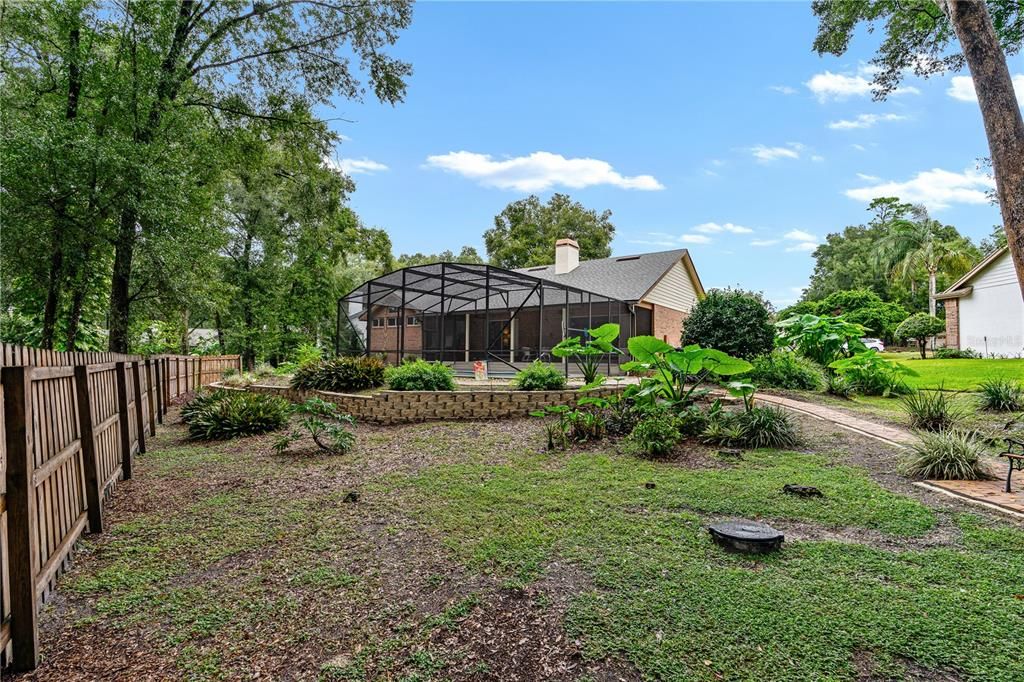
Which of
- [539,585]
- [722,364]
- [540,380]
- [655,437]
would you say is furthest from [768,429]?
[539,585]

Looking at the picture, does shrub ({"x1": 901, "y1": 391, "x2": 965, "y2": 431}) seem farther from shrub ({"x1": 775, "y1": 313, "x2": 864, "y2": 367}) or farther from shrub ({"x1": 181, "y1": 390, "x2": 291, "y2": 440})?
shrub ({"x1": 181, "y1": 390, "x2": 291, "y2": 440})

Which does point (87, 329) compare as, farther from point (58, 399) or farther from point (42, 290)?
point (58, 399)

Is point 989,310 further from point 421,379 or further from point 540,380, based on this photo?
point 421,379

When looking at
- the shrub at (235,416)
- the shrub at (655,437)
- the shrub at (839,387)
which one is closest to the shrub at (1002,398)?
the shrub at (839,387)

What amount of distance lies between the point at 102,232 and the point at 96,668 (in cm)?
862

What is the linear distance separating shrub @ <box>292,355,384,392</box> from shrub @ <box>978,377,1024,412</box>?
10244mm

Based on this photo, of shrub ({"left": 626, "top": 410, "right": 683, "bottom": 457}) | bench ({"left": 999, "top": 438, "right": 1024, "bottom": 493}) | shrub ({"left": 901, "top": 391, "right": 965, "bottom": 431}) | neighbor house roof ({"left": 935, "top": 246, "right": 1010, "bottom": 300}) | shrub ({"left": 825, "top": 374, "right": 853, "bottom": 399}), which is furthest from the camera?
neighbor house roof ({"left": 935, "top": 246, "right": 1010, "bottom": 300})

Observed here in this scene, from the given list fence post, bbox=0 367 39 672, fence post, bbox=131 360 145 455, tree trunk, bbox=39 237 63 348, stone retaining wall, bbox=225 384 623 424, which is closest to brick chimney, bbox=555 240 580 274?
stone retaining wall, bbox=225 384 623 424

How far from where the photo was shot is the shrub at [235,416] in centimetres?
675

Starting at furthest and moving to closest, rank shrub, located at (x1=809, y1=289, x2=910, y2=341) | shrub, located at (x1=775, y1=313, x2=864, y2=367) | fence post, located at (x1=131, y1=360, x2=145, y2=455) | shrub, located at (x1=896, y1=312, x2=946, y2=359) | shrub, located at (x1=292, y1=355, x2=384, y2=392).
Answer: shrub, located at (x1=809, y1=289, x2=910, y2=341), shrub, located at (x1=896, y1=312, x2=946, y2=359), shrub, located at (x1=775, y1=313, x2=864, y2=367), shrub, located at (x1=292, y1=355, x2=384, y2=392), fence post, located at (x1=131, y1=360, x2=145, y2=455)

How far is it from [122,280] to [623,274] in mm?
14674

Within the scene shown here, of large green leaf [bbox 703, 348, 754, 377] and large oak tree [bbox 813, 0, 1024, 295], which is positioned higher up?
large oak tree [bbox 813, 0, 1024, 295]

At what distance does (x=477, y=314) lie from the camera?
19.4m

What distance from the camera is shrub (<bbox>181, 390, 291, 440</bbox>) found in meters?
6.75
